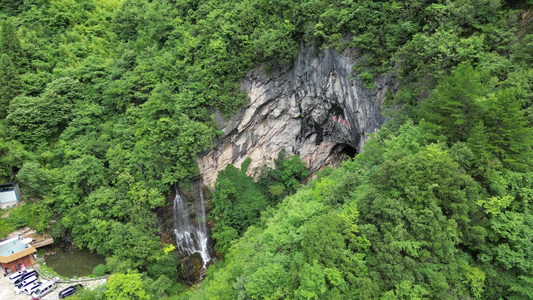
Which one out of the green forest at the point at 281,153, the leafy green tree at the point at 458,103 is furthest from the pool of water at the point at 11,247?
the leafy green tree at the point at 458,103

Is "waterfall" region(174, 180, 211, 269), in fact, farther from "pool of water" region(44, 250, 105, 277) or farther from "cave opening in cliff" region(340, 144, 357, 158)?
"cave opening in cliff" region(340, 144, 357, 158)

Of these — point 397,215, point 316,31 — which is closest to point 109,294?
point 397,215

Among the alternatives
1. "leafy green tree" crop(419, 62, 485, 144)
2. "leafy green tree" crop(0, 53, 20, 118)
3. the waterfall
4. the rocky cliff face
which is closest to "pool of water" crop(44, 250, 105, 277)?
the waterfall

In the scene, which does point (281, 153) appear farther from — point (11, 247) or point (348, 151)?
point (11, 247)

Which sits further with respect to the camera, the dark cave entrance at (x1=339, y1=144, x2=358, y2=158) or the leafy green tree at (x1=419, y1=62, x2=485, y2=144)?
the dark cave entrance at (x1=339, y1=144, x2=358, y2=158)

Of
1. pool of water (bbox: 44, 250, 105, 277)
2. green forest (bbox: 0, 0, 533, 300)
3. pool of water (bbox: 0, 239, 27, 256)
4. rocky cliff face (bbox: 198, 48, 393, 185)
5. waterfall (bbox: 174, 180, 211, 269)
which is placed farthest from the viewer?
waterfall (bbox: 174, 180, 211, 269)

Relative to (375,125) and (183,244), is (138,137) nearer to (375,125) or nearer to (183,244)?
(183,244)
